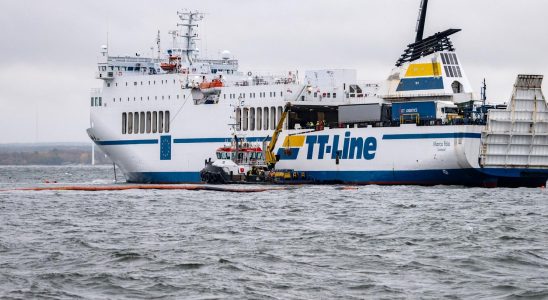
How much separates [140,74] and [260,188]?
74.6ft

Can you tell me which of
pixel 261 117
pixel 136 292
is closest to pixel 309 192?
pixel 261 117

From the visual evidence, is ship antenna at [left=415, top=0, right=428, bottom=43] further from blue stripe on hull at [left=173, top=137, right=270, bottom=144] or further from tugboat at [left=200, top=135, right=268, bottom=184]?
tugboat at [left=200, top=135, right=268, bottom=184]

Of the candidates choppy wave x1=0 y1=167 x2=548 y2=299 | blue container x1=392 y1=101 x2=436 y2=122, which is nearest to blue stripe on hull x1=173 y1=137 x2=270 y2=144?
blue container x1=392 y1=101 x2=436 y2=122

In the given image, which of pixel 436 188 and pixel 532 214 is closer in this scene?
pixel 532 214

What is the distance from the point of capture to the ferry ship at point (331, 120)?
6119cm

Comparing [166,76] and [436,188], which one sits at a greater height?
[166,76]

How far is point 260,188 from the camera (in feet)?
205

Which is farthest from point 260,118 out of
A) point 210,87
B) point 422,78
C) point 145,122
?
point 422,78

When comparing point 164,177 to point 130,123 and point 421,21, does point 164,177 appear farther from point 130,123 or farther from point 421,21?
point 421,21

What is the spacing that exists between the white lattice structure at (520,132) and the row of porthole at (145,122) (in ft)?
85.3

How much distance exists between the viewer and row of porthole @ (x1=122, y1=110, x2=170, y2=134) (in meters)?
77.9

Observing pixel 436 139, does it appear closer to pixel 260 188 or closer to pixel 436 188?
pixel 436 188

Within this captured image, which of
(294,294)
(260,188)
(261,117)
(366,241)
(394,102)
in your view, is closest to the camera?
(294,294)

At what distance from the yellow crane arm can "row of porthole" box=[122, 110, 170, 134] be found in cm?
1010
